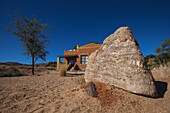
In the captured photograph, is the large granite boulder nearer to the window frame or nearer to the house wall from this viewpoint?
the house wall

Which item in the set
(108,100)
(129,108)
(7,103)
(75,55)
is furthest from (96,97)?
(75,55)

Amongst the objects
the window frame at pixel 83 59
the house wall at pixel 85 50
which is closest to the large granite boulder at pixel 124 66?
the house wall at pixel 85 50

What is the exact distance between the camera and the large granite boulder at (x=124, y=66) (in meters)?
1.83

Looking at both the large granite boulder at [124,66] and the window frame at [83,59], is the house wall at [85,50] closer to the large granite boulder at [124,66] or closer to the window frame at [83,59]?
the window frame at [83,59]

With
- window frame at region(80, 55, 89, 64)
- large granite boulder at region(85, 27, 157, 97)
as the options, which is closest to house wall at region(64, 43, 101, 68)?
window frame at region(80, 55, 89, 64)

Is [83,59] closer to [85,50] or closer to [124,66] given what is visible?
[85,50]

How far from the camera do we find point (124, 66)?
209cm

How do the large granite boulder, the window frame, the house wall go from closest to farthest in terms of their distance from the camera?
1. the large granite boulder
2. the house wall
3. the window frame

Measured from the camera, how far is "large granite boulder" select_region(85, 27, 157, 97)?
1.83 metres

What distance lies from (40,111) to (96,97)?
3.81 ft

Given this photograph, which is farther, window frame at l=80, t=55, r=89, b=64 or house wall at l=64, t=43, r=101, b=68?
window frame at l=80, t=55, r=89, b=64

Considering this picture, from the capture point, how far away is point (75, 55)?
44.2 feet

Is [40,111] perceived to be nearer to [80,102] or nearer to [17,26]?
[80,102]

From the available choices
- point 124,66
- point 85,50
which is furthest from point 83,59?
point 124,66
